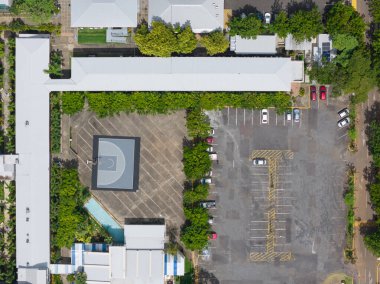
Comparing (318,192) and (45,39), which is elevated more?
(45,39)

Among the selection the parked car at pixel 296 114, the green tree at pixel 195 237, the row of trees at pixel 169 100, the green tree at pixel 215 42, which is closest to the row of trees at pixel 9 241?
the row of trees at pixel 169 100

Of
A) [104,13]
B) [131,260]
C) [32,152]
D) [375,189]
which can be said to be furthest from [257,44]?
[131,260]

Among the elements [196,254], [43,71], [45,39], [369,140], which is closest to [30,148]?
[43,71]

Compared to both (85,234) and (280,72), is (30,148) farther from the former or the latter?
(280,72)

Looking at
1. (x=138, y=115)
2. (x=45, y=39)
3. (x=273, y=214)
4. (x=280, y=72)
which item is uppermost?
(x=45, y=39)

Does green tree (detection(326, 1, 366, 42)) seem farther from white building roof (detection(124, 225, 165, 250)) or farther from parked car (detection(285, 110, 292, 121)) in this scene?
white building roof (detection(124, 225, 165, 250))

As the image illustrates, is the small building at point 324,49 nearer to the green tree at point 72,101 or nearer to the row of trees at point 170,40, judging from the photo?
the row of trees at point 170,40
